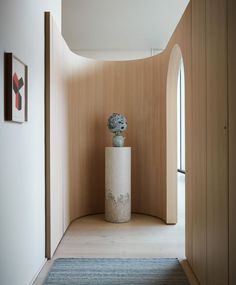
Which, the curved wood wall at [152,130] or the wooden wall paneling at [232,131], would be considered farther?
the curved wood wall at [152,130]

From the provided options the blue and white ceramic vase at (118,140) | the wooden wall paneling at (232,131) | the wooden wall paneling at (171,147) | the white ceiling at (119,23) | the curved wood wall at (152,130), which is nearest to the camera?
the wooden wall paneling at (232,131)

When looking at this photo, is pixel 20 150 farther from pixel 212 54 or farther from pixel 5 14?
pixel 212 54

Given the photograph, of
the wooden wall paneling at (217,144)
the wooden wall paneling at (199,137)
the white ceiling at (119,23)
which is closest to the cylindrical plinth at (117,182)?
the wooden wall paneling at (199,137)

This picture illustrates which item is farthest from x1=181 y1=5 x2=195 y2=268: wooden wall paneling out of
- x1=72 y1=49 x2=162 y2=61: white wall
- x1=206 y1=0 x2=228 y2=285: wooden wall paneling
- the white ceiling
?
x1=72 y1=49 x2=162 y2=61: white wall

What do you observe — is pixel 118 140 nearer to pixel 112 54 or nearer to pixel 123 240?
pixel 123 240

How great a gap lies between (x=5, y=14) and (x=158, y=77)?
285 cm

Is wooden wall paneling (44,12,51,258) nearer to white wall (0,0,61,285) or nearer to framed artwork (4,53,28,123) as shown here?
white wall (0,0,61,285)

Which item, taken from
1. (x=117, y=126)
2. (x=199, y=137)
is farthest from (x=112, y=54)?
(x=199, y=137)

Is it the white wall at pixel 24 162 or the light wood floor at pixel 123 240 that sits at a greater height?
the white wall at pixel 24 162

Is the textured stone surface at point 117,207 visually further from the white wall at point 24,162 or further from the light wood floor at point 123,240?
the white wall at point 24,162

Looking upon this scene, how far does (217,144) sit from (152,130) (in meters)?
2.73

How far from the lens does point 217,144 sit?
203cm

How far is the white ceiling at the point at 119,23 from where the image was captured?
553 cm

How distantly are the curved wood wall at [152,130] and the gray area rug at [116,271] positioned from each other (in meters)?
0.20
